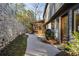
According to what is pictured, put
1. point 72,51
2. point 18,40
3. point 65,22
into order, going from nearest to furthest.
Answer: point 72,51 → point 18,40 → point 65,22

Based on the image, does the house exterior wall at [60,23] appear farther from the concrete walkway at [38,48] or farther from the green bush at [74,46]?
the concrete walkway at [38,48]

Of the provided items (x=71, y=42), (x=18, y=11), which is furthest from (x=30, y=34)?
(x=71, y=42)

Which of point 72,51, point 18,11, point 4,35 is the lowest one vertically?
point 72,51

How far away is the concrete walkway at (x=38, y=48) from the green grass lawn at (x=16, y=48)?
129 mm

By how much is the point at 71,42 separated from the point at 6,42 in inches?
63.2

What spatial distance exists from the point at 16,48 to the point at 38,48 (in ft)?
1.78

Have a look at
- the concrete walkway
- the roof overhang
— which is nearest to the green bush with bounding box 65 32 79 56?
the concrete walkway

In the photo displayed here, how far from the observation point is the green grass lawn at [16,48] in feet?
20.6

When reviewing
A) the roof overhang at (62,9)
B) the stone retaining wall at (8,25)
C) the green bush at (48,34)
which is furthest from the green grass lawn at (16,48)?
the roof overhang at (62,9)

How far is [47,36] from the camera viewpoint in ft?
21.7

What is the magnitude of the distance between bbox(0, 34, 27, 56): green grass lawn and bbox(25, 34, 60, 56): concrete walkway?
0.42 ft

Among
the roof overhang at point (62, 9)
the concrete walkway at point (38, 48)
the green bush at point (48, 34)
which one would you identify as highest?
the roof overhang at point (62, 9)

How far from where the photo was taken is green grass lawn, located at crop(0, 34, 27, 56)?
6.28 metres

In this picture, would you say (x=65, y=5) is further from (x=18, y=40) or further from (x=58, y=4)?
(x=18, y=40)
